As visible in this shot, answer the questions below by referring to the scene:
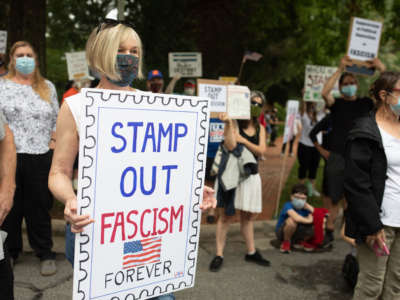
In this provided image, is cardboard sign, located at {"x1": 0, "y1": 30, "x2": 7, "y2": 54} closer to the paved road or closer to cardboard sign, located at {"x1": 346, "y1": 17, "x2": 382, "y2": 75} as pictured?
the paved road

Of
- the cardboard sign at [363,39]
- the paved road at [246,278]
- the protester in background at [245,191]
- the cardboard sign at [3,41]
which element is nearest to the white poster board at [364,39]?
the cardboard sign at [363,39]

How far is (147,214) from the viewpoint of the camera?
5.89 ft

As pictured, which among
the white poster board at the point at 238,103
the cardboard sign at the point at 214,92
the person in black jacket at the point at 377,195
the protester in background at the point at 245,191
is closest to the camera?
the person in black jacket at the point at 377,195

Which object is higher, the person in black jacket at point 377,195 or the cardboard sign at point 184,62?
the cardboard sign at point 184,62

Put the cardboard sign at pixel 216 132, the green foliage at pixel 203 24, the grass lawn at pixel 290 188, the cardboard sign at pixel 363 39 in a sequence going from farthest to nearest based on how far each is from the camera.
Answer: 1. the green foliage at pixel 203 24
2. the grass lawn at pixel 290 188
3. the cardboard sign at pixel 363 39
4. the cardboard sign at pixel 216 132

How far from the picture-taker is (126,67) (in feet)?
5.78

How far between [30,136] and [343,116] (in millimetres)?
3576

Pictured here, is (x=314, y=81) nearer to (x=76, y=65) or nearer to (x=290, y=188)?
(x=290, y=188)

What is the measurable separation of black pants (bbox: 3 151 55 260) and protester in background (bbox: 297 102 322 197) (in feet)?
15.9

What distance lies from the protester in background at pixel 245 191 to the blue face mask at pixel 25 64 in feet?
6.36

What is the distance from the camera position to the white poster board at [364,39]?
5848mm

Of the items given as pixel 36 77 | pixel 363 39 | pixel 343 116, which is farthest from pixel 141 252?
pixel 363 39

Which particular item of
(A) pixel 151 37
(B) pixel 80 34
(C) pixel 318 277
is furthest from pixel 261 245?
(B) pixel 80 34

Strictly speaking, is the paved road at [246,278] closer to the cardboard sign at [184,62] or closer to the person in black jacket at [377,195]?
the person in black jacket at [377,195]
